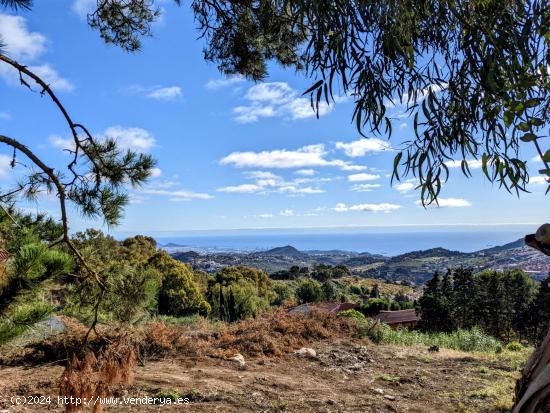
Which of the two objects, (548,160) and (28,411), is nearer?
(548,160)

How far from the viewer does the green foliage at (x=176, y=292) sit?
1900cm

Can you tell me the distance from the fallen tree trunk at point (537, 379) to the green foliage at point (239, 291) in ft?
44.4

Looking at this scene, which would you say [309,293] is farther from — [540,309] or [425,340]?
[425,340]

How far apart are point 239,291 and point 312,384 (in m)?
13.7

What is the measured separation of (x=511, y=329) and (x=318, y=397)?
85.0 ft

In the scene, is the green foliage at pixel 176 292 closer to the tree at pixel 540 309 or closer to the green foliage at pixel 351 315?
the green foliage at pixel 351 315

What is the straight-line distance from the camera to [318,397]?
14.2 ft

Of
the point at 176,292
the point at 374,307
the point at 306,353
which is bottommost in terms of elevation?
the point at 374,307

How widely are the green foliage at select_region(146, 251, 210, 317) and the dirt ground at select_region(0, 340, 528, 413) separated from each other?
525 inches

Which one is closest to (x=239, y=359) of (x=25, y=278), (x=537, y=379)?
(x=25, y=278)

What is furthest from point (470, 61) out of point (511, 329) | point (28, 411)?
point (511, 329)

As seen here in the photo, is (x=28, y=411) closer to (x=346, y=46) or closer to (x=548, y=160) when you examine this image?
(x=346, y=46)

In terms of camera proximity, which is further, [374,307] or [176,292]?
[374,307]

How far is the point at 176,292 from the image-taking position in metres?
19.0
